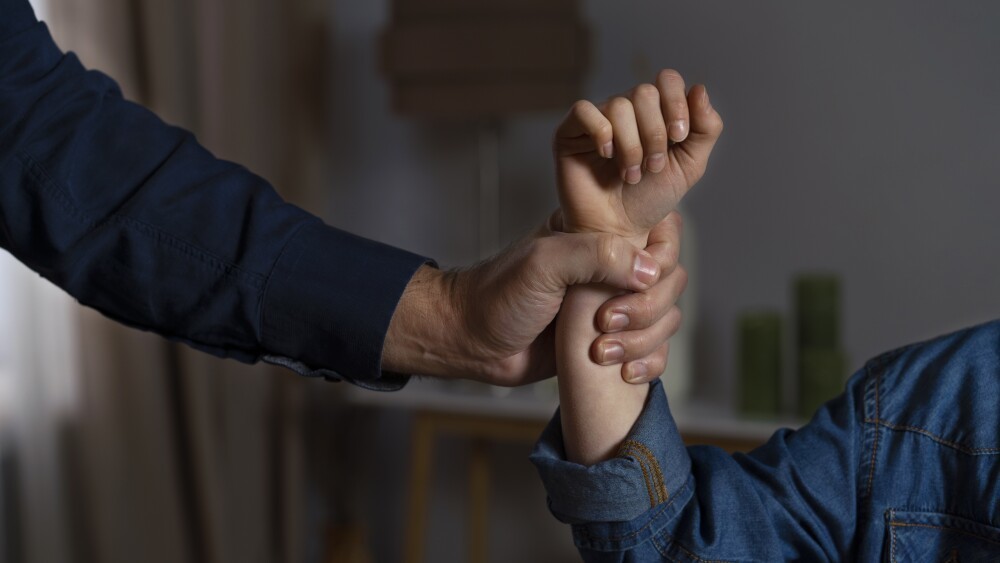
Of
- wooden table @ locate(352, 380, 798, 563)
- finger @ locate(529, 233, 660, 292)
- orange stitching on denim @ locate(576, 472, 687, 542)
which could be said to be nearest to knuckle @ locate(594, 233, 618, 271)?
finger @ locate(529, 233, 660, 292)

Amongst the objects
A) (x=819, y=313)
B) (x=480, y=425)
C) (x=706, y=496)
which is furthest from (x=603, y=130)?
(x=480, y=425)

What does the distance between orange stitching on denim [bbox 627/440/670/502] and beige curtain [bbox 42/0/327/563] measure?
4.77 ft

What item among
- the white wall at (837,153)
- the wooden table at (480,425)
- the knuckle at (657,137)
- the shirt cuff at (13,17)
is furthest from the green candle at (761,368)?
the shirt cuff at (13,17)

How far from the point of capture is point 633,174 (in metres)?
0.87

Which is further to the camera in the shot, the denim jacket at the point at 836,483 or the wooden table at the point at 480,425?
the wooden table at the point at 480,425

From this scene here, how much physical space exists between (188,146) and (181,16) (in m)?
1.37

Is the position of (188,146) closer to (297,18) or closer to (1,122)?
(1,122)

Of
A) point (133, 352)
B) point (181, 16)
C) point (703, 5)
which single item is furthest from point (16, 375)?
point (703, 5)

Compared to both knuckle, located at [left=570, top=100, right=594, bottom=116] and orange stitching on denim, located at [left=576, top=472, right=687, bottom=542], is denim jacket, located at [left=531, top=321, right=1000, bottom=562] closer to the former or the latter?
orange stitching on denim, located at [left=576, top=472, right=687, bottom=542]

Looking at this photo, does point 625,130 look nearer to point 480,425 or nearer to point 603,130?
point 603,130

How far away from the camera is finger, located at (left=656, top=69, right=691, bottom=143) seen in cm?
84

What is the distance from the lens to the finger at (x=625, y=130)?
0.84 m

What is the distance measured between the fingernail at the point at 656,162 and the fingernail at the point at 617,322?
Result: 14cm

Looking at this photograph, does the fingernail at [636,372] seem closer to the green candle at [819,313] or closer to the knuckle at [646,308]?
the knuckle at [646,308]
